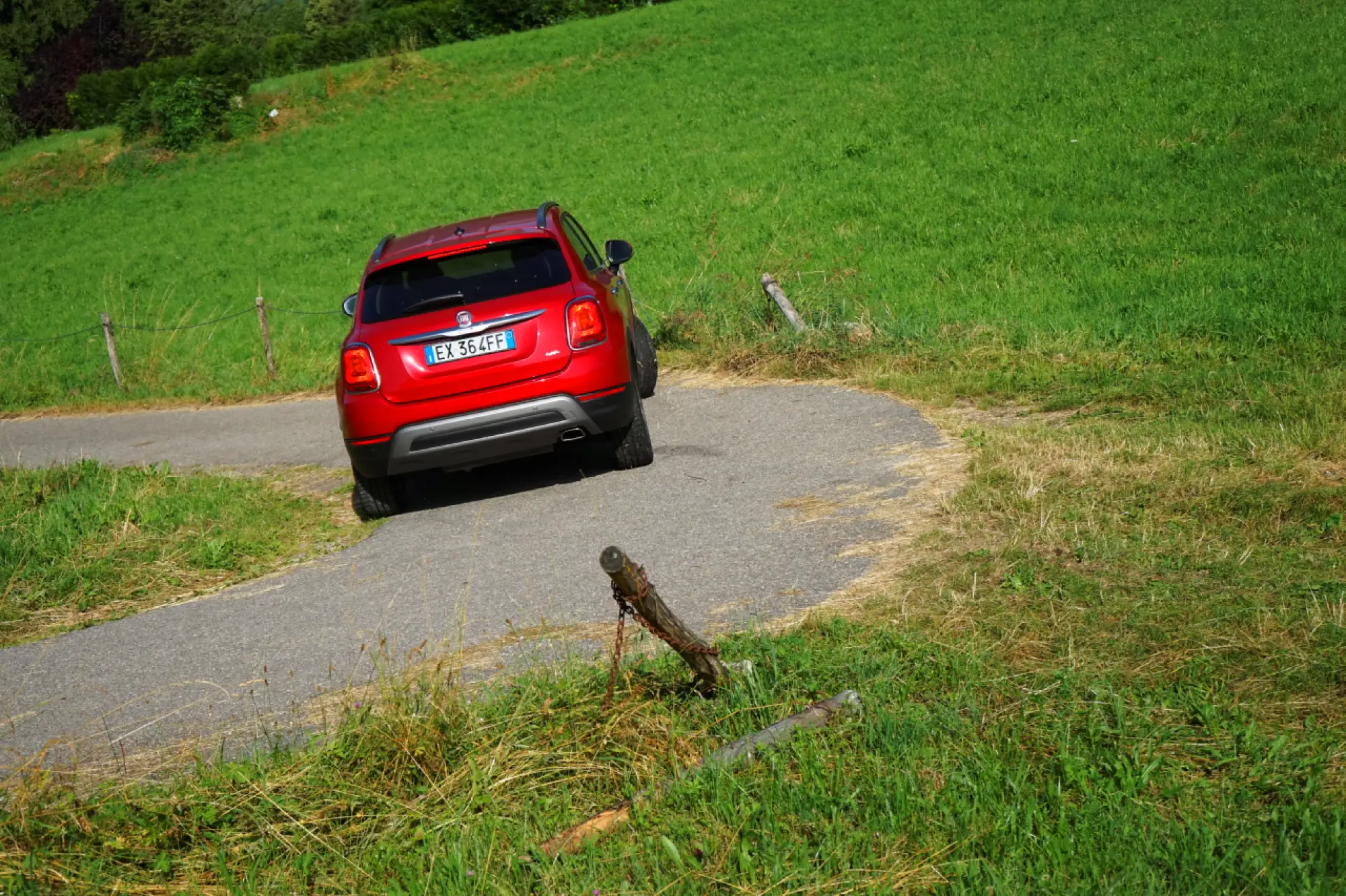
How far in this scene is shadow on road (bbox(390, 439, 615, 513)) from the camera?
8898 millimetres

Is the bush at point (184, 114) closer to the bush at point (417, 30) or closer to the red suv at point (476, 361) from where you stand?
the bush at point (417, 30)

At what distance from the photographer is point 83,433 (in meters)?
15.3

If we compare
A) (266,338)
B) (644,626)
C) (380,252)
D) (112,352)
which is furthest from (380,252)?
(112,352)

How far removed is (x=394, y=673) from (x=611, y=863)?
1890 millimetres

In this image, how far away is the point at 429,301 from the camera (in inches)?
326

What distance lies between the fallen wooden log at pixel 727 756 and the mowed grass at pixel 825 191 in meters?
5.16

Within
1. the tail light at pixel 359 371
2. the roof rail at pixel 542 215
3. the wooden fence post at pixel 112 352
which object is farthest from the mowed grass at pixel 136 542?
the wooden fence post at pixel 112 352

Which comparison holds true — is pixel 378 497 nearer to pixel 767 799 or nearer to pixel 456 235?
pixel 456 235

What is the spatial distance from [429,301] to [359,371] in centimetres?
64

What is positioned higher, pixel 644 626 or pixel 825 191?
pixel 644 626

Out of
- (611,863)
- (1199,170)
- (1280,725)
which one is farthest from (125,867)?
(1199,170)

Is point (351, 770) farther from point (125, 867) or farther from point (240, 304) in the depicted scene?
point (240, 304)

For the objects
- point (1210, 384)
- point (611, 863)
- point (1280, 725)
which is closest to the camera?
point (611, 863)

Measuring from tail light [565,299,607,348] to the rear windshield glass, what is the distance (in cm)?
29
